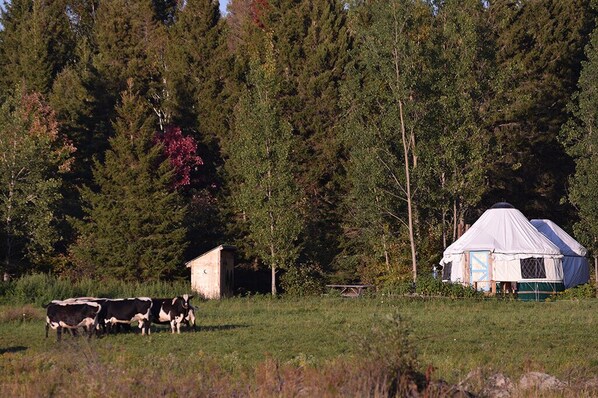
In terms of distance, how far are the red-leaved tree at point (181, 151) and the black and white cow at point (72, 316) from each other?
32.7 metres

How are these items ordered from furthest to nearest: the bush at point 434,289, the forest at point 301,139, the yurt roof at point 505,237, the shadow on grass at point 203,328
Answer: the forest at point 301,139
the yurt roof at point 505,237
the bush at point 434,289
the shadow on grass at point 203,328

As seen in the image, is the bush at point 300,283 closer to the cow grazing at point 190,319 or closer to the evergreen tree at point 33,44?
the evergreen tree at point 33,44

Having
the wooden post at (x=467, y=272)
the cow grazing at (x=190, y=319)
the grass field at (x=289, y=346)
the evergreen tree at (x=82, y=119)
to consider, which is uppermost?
the evergreen tree at (x=82, y=119)

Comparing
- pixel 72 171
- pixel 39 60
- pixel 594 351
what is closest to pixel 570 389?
pixel 594 351

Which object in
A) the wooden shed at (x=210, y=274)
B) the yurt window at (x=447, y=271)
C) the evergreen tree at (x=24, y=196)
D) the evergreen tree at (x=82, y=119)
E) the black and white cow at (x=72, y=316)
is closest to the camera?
the black and white cow at (x=72, y=316)

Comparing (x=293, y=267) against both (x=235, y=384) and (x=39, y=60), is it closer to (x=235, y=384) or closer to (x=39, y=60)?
(x=39, y=60)

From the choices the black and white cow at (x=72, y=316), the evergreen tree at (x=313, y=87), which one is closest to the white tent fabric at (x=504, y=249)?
the evergreen tree at (x=313, y=87)

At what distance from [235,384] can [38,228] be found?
117ft

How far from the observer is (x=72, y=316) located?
24406mm

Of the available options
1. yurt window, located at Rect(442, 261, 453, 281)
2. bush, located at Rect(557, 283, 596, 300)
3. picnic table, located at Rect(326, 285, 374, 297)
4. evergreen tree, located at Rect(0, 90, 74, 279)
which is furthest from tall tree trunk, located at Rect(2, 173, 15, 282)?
bush, located at Rect(557, 283, 596, 300)

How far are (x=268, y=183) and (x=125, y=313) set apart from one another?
24.2m

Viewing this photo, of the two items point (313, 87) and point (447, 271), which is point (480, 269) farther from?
point (313, 87)

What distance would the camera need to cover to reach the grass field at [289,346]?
13.7 metres

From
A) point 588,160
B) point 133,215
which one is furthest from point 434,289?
point 133,215
